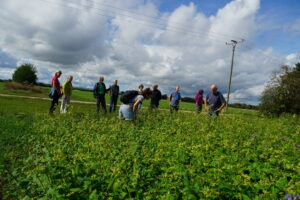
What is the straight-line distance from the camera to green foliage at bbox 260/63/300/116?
29.1 meters

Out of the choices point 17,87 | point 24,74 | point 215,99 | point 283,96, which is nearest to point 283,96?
point 283,96

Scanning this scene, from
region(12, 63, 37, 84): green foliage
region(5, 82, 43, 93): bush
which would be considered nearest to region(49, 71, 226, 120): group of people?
region(5, 82, 43, 93): bush

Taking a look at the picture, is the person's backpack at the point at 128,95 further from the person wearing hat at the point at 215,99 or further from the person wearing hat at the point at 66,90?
the person wearing hat at the point at 66,90

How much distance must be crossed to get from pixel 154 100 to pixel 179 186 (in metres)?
10.8

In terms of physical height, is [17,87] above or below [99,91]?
below

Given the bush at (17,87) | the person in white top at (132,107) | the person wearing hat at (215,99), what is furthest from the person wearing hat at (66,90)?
the bush at (17,87)

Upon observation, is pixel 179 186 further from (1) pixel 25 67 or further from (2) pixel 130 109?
(1) pixel 25 67

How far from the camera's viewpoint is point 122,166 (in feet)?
10.7

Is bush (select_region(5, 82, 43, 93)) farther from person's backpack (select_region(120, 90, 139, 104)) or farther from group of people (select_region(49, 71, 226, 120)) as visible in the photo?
person's backpack (select_region(120, 90, 139, 104))

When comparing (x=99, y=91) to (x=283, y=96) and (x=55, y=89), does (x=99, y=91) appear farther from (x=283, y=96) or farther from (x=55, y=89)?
(x=283, y=96)

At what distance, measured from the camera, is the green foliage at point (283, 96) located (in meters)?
29.1

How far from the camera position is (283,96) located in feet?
97.3

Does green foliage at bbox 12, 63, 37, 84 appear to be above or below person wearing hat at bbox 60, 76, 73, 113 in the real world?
above

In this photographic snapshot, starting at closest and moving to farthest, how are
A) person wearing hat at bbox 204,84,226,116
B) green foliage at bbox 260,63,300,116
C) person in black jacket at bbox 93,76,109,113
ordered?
1. person wearing hat at bbox 204,84,226,116
2. person in black jacket at bbox 93,76,109,113
3. green foliage at bbox 260,63,300,116
